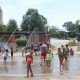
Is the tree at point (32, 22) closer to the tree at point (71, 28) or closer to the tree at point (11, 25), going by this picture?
the tree at point (11, 25)

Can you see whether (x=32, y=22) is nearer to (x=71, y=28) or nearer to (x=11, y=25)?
(x=11, y=25)

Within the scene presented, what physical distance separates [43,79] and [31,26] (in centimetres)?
8038

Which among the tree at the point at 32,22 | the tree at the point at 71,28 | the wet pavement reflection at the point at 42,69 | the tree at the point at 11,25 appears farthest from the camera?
the tree at the point at 71,28

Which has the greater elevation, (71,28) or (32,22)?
(71,28)

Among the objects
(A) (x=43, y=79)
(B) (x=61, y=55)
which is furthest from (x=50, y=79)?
(B) (x=61, y=55)

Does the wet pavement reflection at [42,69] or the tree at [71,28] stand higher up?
Result: the tree at [71,28]

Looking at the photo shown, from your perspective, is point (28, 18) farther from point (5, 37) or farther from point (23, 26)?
point (5, 37)

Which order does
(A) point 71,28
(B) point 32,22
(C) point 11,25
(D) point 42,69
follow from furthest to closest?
(A) point 71,28 < (B) point 32,22 < (C) point 11,25 < (D) point 42,69

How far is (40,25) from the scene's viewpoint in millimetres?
98625

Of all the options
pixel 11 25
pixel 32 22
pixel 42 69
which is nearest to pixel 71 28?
pixel 32 22

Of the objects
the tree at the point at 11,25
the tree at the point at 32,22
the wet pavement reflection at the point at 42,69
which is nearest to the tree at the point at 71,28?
the tree at the point at 32,22

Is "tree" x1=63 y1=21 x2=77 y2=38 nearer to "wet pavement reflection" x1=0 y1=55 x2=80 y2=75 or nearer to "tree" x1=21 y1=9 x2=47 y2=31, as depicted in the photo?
"tree" x1=21 y1=9 x2=47 y2=31

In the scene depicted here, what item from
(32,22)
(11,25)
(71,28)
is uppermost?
(71,28)

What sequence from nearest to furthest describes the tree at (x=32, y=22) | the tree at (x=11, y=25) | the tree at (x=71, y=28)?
the tree at (x=11, y=25)
the tree at (x=32, y=22)
the tree at (x=71, y=28)
